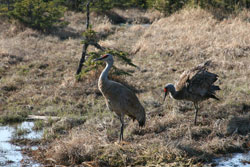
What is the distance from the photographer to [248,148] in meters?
7.57

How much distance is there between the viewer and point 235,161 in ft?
23.3

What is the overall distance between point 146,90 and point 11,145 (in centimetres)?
446

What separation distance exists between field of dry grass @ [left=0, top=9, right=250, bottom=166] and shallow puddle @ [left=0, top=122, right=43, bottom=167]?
0.33m

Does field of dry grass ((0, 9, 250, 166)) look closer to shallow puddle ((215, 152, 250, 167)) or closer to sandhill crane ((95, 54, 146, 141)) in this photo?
shallow puddle ((215, 152, 250, 167))

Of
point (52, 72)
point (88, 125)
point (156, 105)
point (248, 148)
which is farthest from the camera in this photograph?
point (52, 72)

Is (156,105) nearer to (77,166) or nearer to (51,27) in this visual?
(77,166)

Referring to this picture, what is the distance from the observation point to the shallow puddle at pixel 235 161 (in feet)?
22.7

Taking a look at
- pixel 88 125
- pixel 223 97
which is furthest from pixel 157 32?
pixel 88 125

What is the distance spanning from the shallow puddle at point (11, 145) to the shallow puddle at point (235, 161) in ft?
10.8

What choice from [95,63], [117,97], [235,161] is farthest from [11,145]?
[235,161]

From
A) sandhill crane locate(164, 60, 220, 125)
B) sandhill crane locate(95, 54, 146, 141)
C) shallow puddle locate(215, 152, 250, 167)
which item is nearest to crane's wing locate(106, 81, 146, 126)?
sandhill crane locate(95, 54, 146, 141)

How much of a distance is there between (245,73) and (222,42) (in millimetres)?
2748

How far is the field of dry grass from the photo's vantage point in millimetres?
7270

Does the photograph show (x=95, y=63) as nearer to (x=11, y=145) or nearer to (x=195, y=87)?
(x=195, y=87)
